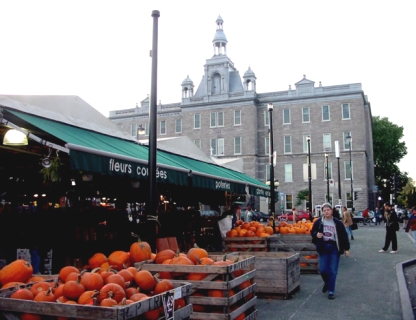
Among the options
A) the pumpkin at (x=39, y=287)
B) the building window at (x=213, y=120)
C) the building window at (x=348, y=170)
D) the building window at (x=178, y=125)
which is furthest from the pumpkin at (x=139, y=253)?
the building window at (x=178, y=125)

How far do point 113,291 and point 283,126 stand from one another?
189ft

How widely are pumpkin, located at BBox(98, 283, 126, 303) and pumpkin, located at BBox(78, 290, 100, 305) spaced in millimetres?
48

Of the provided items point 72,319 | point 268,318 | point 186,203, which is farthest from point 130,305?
point 186,203

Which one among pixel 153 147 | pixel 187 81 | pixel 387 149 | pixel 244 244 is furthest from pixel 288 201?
pixel 153 147

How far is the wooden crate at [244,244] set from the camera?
9812 millimetres

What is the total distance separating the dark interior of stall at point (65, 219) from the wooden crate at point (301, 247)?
1907 mm

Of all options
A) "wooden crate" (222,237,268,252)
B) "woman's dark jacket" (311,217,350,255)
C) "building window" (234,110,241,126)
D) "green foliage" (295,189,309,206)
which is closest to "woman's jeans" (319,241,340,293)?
"woman's dark jacket" (311,217,350,255)

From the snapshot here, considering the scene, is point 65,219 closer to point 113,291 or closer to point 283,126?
point 113,291

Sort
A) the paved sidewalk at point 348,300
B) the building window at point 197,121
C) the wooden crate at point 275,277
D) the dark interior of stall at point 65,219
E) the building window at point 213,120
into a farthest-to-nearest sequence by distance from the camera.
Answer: the building window at point 197,121, the building window at point 213,120, the wooden crate at point 275,277, the dark interior of stall at point 65,219, the paved sidewalk at point 348,300

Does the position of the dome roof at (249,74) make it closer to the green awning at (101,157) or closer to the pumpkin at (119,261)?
the green awning at (101,157)

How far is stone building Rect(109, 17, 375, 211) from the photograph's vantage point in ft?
184

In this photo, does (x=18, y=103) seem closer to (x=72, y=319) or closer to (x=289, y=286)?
(x=72, y=319)

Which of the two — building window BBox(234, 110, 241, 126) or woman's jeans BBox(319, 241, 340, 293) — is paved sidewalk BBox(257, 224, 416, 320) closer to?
woman's jeans BBox(319, 241, 340, 293)

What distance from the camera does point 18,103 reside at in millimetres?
6422
